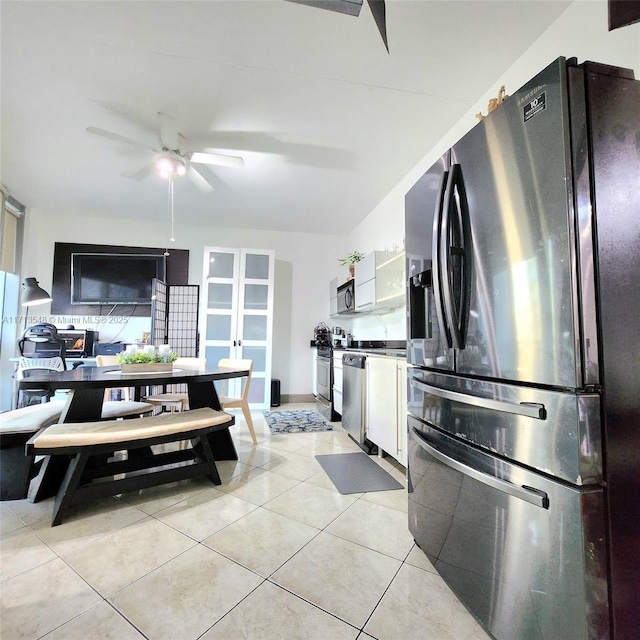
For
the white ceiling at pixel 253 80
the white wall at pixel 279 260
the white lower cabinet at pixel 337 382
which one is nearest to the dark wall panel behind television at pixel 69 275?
the white wall at pixel 279 260

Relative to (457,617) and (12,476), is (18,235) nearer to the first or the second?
(12,476)

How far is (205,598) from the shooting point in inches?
47.1

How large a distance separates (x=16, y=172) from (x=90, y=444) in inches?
145

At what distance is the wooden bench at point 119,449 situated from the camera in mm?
1659

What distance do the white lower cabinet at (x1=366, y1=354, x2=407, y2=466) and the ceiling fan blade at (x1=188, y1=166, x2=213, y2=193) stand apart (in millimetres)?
2671

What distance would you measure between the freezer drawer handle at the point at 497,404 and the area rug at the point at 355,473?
1213 millimetres

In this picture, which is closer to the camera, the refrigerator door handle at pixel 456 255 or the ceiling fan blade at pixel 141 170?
the refrigerator door handle at pixel 456 255

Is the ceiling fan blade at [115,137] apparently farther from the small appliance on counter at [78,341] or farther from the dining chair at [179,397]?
the small appliance on counter at [78,341]

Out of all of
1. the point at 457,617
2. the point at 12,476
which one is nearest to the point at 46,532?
the point at 12,476

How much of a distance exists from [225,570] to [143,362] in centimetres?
150

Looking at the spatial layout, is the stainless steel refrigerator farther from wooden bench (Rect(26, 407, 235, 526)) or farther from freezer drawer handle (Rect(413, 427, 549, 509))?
wooden bench (Rect(26, 407, 235, 526))

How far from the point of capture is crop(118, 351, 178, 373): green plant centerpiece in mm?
2217

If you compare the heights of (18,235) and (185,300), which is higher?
(18,235)

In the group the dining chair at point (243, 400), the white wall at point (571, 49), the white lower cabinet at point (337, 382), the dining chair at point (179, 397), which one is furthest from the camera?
the white lower cabinet at point (337, 382)
